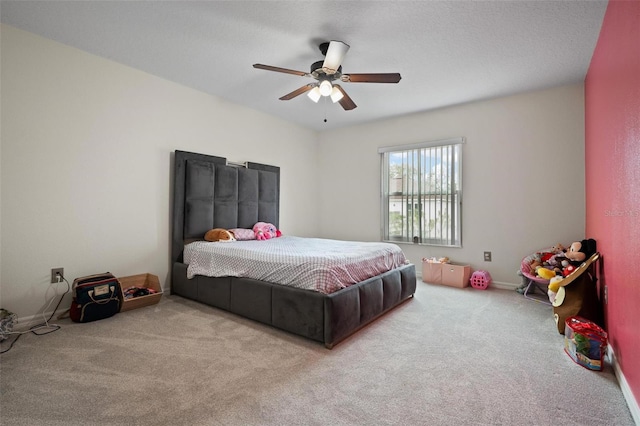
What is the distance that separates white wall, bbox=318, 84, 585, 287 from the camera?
3.49m

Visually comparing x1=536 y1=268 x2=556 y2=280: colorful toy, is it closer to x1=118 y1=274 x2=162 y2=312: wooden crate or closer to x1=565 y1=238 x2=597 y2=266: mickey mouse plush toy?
x1=565 y1=238 x2=597 y2=266: mickey mouse plush toy

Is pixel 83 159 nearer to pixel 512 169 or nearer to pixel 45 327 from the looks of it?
pixel 45 327

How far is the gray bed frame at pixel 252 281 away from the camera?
2.28m

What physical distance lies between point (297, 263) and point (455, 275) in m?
2.56

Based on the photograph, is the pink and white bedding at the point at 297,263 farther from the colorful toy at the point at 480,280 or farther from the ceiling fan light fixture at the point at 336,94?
the ceiling fan light fixture at the point at 336,94

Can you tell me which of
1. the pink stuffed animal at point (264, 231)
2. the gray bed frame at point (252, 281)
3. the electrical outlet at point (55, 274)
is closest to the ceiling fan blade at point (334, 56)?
the gray bed frame at point (252, 281)

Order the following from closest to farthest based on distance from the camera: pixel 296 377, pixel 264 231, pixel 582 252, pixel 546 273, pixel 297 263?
pixel 296 377, pixel 297 263, pixel 582 252, pixel 546 273, pixel 264 231

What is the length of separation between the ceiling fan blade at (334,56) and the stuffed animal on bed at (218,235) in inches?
86.4

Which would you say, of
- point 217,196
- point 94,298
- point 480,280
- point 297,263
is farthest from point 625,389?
point 217,196

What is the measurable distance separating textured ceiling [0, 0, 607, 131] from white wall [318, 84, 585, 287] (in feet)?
1.29

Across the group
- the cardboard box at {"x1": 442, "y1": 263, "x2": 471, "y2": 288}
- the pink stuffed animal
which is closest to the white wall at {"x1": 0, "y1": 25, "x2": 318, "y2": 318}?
the pink stuffed animal

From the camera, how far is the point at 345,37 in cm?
258

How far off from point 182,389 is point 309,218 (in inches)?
158

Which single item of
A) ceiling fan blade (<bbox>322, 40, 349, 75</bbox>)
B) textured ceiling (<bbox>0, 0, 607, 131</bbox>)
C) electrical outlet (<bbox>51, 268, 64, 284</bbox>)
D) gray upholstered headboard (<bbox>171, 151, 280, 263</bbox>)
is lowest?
electrical outlet (<bbox>51, 268, 64, 284</bbox>)
